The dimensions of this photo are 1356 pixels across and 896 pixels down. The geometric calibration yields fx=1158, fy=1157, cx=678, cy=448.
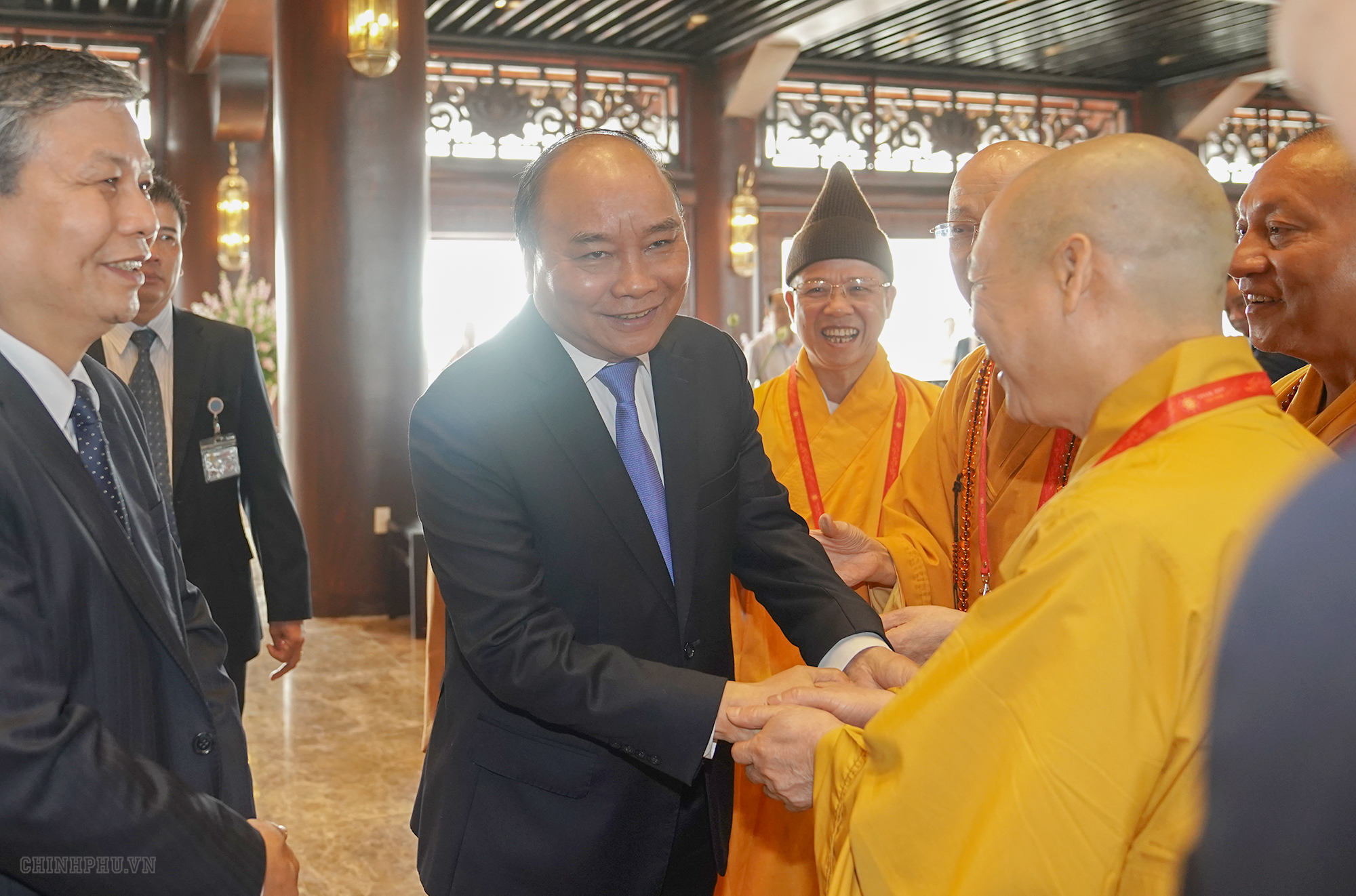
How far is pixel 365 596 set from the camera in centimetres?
609

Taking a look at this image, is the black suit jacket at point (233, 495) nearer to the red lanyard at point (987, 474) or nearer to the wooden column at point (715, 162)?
the red lanyard at point (987, 474)

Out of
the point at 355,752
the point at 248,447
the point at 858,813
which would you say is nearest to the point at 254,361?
the point at 248,447

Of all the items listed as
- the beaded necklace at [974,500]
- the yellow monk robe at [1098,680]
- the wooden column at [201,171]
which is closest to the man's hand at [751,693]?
the yellow monk robe at [1098,680]

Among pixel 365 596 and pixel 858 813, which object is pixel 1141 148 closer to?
pixel 858 813

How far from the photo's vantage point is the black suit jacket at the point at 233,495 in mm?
2721

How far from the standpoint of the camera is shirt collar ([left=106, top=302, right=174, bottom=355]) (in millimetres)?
2686

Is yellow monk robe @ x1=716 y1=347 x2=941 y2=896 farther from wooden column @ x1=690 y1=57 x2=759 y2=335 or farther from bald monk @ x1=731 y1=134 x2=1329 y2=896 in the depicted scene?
wooden column @ x1=690 y1=57 x2=759 y2=335

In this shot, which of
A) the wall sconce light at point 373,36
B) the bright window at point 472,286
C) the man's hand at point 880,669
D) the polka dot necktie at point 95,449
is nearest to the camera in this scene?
the polka dot necktie at point 95,449

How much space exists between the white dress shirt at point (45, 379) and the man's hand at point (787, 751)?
2.91 feet

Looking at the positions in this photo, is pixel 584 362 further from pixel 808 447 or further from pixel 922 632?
pixel 808 447

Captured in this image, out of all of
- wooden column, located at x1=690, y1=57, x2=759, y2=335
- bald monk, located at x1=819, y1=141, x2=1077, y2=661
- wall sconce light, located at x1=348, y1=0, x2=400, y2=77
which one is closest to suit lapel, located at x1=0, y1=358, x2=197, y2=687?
bald monk, located at x1=819, y1=141, x2=1077, y2=661

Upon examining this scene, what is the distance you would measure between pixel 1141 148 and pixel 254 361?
2302 millimetres

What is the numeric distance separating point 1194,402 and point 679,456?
0.84 meters

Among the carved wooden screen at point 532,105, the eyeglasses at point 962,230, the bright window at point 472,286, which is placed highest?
the carved wooden screen at point 532,105
